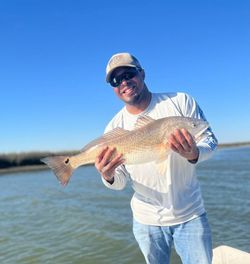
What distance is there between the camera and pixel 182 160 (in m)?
4.05

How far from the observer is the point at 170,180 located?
4023mm

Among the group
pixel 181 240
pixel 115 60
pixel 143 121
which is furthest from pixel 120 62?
pixel 181 240

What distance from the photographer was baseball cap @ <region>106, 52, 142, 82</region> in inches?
166

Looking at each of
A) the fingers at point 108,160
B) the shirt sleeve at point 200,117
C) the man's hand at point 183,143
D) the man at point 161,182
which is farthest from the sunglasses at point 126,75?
the man's hand at point 183,143

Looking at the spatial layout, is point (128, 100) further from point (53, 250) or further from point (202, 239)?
point (53, 250)

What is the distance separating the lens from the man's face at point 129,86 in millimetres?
4156

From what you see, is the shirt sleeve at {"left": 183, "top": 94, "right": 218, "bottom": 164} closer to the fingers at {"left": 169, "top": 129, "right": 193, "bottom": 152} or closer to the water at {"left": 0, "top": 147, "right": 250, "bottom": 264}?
the fingers at {"left": 169, "top": 129, "right": 193, "bottom": 152}

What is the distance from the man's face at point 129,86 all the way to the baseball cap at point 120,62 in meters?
0.05

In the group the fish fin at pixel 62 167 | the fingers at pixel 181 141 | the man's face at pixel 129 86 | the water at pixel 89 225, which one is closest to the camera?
→ the fingers at pixel 181 141

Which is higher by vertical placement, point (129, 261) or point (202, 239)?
point (202, 239)

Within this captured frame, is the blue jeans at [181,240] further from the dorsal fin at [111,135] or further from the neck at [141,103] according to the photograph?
the neck at [141,103]

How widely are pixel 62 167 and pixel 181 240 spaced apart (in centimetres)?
151

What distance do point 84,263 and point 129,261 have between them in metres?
1.11

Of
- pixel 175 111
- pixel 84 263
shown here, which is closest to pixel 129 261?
pixel 84 263
